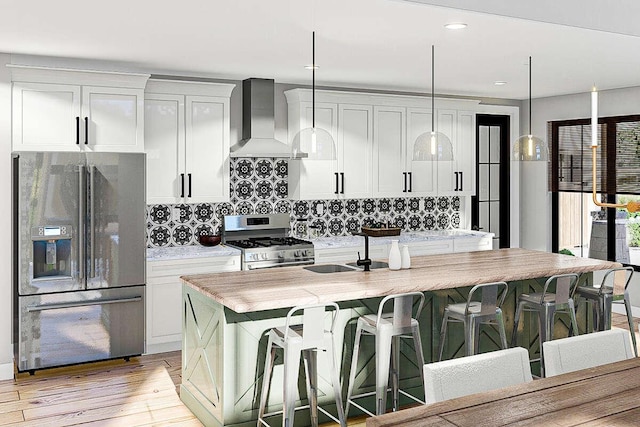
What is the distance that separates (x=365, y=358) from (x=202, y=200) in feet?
8.45

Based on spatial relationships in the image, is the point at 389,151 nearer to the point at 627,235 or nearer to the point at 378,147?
the point at 378,147

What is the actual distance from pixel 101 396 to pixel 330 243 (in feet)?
8.94

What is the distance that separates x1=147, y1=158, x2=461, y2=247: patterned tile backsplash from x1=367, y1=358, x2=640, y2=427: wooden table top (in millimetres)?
4368

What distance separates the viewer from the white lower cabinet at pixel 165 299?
219 inches

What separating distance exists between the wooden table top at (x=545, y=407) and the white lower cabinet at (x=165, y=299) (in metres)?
3.75

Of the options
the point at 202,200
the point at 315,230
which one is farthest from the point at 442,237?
the point at 202,200

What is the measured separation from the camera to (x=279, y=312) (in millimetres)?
3975

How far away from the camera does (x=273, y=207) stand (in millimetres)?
6707

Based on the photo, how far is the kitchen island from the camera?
381cm

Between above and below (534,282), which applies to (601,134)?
above

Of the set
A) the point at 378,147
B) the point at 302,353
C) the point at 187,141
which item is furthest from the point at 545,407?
the point at 378,147

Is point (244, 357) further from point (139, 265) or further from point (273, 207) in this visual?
point (273, 207)

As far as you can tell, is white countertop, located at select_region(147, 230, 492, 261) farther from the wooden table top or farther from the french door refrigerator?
the wooden table top

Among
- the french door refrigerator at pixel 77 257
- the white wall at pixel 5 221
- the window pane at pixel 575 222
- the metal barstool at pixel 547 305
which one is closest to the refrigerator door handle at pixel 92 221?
the french door refrigerator at pixel 77 257
